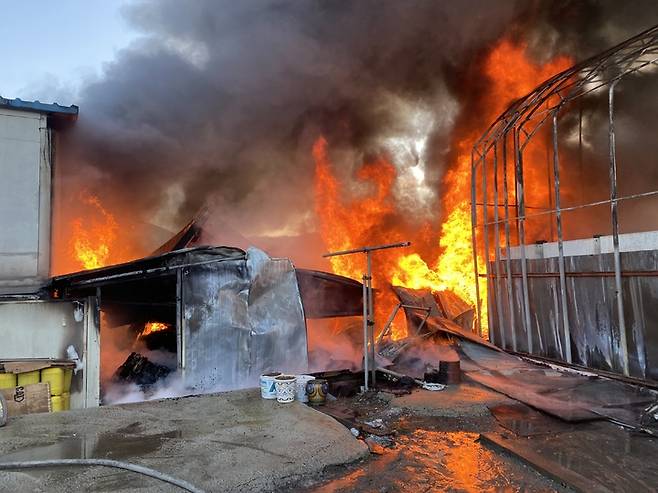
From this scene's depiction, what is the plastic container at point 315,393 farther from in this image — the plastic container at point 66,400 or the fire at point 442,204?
the fire at point 442,204

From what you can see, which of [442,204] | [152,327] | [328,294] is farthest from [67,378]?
[442,204]

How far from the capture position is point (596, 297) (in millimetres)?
10250

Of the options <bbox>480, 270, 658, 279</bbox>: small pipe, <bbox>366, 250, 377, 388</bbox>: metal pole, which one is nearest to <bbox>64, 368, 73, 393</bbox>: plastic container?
<bbox>366, 250, 377, 388</bbox>: metal pole

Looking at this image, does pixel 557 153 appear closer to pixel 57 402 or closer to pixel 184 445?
pixel 184 445

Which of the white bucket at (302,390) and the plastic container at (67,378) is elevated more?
the plastic container at (67,378)

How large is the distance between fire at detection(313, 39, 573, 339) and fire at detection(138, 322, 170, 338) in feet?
25.4

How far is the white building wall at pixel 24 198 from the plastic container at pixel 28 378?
1.43m

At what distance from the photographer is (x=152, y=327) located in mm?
11031

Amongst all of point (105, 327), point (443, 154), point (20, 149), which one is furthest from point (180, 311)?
point (443, 154)

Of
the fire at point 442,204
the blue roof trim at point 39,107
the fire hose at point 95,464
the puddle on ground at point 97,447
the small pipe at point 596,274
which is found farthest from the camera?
the fire at point 442,204

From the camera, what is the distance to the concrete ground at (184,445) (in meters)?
3.91

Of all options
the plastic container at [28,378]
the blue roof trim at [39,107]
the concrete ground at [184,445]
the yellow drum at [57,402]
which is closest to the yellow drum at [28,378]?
the plastic container at [28,378]

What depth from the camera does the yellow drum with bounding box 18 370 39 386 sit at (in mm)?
7020

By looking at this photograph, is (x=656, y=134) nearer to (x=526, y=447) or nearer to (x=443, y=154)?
(x=443, y=154)
